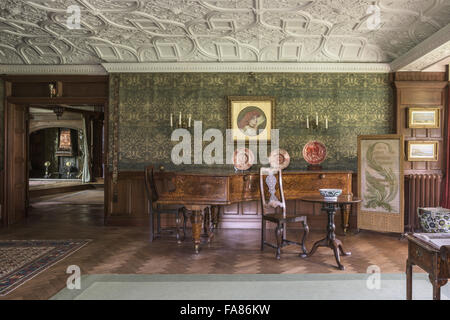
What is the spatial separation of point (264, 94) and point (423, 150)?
3219mm

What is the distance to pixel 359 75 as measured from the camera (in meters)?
6.33

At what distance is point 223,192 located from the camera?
446 centimetres

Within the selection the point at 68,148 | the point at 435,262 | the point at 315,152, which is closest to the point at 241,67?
the point at 315,152

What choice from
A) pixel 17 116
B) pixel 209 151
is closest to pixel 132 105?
pixel 209 151

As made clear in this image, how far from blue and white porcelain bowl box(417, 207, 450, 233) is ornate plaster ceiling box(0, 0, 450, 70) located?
285cm

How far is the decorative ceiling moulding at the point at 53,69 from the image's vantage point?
6535 millimetres

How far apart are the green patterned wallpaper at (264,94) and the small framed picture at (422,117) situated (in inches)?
13.8

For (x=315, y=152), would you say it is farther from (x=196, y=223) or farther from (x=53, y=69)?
(x=53, y=69)

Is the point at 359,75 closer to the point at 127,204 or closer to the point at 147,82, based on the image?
the point at 147,82

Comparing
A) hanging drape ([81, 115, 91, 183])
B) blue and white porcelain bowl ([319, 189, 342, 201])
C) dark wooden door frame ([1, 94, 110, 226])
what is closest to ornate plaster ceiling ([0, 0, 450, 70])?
dark wooden door frame ([1, 94, 110, 226])

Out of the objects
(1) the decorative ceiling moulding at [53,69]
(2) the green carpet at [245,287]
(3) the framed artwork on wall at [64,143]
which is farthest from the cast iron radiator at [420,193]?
(3) the framed artwork on wall at [64,143]

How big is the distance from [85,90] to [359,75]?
18.3 ft

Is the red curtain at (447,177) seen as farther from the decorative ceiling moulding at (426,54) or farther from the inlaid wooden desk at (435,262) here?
the inlaid wooden desk at (435,262)

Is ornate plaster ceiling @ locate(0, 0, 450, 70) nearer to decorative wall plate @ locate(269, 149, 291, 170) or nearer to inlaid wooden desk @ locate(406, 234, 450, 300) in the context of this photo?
decorative wall plate @ locate(269, 149, 291, 170)
